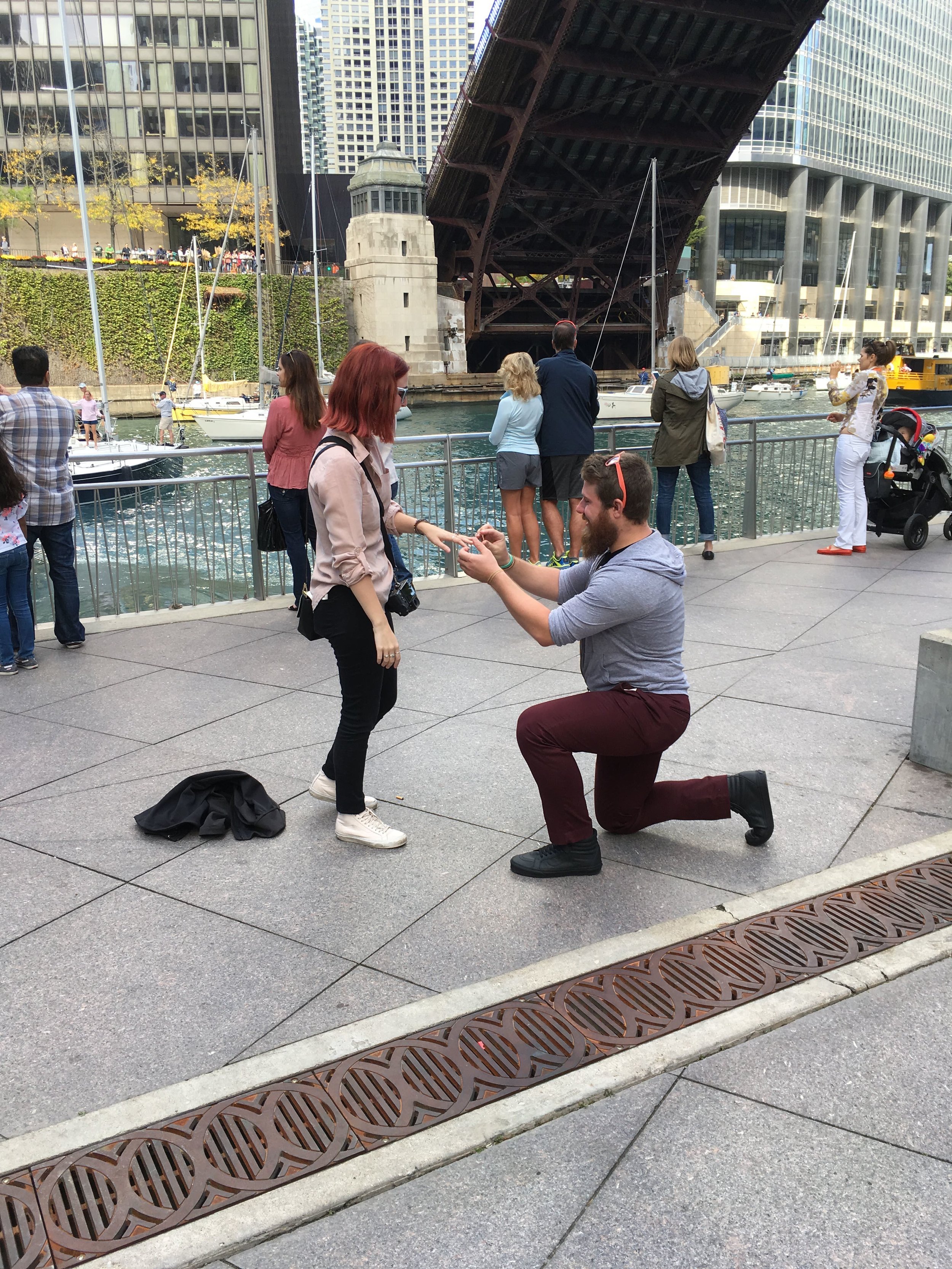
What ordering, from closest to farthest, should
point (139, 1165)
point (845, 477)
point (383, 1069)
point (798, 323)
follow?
point (139, 1165) → point (383, 1069) → point (845, 477) → point (798, 323)

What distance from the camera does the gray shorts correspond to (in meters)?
8.70

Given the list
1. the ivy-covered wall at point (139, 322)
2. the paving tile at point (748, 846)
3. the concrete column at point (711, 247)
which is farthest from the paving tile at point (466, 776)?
the concrete column at point (711, 247)

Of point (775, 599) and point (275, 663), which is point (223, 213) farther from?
point (275, 663)

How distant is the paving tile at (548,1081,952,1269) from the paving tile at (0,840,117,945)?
2.21 m

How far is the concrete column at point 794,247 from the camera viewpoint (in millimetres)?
89875

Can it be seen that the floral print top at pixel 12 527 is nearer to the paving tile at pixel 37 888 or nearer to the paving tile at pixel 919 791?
the paving tile at pixel 37 888

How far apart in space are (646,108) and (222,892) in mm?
44231

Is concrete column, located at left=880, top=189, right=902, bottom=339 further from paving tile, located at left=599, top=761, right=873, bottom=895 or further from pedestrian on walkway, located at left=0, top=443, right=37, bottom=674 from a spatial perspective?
paving tile, located at left=599, top=761, right=873, bottom=895

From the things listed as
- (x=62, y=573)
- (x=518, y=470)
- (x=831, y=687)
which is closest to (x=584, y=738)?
(x=831, y=687)

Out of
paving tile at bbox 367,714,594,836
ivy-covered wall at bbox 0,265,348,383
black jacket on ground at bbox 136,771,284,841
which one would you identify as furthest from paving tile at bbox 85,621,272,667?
ivy-covered wall at bbox 0,265,348,383

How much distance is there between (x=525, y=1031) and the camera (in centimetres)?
286

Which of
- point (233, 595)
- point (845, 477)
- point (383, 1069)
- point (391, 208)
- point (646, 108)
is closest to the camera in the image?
point (383, 1069)

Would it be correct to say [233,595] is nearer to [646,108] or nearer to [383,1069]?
[383,1069]

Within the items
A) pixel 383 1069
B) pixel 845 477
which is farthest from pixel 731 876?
pixel 845 477
